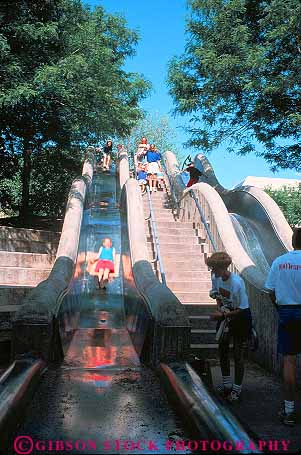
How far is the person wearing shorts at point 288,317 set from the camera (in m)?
4.29

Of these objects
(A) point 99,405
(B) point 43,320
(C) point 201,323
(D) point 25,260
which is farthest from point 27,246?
(A) point 99,405

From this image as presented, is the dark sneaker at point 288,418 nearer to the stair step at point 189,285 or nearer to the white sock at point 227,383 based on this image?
the white sock at point 227,383

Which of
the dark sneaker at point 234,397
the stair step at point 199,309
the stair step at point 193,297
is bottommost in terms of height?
the dark sneaker at point 234,397

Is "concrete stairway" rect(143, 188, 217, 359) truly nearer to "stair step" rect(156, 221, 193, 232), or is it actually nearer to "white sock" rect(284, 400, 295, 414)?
"stair step" rect(156, 221, 193, 232)

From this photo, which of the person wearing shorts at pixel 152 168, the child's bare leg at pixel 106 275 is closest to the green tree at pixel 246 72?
the person wearing shorts at pixel 152 168

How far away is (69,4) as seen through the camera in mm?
17406

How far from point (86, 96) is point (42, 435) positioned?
511 inches

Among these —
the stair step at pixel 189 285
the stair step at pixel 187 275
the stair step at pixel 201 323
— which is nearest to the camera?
the stair step at pixel 201 323

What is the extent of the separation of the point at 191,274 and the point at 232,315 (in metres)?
5.85

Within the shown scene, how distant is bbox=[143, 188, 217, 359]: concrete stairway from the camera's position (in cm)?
723

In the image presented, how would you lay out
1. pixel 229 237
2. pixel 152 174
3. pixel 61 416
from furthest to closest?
pixel 152 174 → pixel 229 237 → pixel 61 416

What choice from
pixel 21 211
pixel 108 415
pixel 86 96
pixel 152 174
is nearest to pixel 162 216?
pixel 152 174

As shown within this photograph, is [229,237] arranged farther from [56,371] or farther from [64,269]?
[56,371]

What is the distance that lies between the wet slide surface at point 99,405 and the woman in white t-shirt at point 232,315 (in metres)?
0.78
